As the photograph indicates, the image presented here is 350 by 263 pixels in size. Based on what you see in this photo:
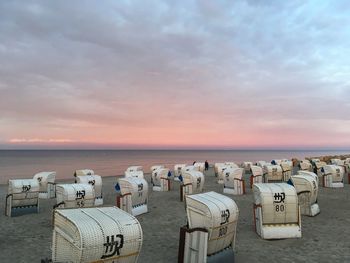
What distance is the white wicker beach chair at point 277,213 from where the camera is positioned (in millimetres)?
15758

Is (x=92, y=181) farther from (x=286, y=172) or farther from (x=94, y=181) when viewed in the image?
(x=286, y=172)

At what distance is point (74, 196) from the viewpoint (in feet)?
60.6

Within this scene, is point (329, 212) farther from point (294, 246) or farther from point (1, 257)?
point (1, 257)

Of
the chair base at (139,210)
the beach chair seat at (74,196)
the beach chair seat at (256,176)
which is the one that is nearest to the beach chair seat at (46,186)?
the chair base at (139,210)

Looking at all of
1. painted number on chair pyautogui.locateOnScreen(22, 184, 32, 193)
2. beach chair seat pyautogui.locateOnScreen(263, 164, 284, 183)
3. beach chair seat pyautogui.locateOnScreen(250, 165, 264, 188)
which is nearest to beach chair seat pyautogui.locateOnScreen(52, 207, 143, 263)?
painted number on chair pyautogui.locateOnScreen(22, 184, 32, 193)

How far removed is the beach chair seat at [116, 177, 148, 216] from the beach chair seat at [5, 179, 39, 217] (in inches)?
210

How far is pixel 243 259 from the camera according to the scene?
1336cm

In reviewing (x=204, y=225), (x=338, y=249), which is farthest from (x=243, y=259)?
(x=338, y=249)

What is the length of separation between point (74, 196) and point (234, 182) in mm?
15766

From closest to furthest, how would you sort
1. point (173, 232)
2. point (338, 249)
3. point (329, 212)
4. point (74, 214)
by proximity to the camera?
point (74, 214) → point (338, 249) → point (173, 232) → point (329, 212)

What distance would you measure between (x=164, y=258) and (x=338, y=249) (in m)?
7.30

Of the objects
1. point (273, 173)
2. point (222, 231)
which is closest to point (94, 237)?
point (222, 231)

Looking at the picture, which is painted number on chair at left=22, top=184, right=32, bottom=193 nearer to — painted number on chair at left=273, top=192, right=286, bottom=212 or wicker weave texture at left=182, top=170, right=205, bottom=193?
wicker weave texture at left=182, top=170, right=205, bottom=193

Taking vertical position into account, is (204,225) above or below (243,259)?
above
